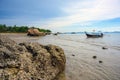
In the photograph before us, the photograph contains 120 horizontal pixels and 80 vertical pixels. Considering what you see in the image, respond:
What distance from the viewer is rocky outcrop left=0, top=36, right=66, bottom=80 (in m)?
4.62

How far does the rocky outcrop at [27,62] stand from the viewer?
462cm

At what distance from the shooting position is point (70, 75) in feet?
25.0

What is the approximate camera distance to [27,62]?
540 cm

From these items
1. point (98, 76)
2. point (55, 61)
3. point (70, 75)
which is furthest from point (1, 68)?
point (98, 76)

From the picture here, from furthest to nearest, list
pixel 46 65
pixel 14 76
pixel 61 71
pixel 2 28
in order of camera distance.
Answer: pixel 2 28, pixel 61 71, pixel 46 65, pixel 14 76

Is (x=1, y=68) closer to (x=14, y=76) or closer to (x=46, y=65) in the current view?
(x=14, y=76)

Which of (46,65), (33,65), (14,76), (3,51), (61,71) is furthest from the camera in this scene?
(61,71)

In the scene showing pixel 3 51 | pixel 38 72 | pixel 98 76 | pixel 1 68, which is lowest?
pixel 98 76

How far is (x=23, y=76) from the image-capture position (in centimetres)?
468

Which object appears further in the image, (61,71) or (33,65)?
(61,71)

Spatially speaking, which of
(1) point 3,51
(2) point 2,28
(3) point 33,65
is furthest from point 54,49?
(2) point 2,28

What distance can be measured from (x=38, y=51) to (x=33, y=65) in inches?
43.6

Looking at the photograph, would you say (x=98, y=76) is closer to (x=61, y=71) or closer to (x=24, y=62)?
(x=61, y=71)

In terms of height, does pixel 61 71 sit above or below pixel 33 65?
below
